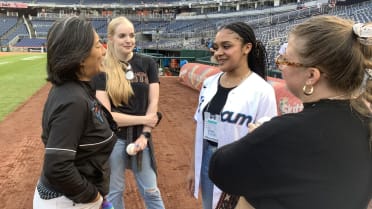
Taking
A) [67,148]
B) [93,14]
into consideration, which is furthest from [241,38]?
[93,14]

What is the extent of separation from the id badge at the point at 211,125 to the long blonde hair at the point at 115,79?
83cm

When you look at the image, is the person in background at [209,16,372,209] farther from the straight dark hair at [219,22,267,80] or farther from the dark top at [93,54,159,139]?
the dark top at [93,54,159,139]

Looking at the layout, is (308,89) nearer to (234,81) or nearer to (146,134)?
(234,81)

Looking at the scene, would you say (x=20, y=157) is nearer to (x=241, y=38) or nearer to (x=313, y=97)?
(x=241, y=38)

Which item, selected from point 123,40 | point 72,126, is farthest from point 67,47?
point 123,40

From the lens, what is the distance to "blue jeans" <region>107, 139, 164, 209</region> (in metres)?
3.17

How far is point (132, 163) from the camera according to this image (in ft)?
10.8

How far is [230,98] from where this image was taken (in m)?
2.39

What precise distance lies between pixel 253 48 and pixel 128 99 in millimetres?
1167

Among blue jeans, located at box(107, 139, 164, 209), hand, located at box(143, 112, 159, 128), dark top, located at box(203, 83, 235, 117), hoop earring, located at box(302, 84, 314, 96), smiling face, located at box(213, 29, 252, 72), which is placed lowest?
blue jeans, located at box(107, 139, 164, 209)

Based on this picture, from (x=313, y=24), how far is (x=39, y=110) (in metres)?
10.5

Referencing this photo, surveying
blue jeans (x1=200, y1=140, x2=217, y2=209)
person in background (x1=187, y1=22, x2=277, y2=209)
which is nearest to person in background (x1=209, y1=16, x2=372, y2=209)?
person in background (x1=187, y1=22, x2=277, y2=209)

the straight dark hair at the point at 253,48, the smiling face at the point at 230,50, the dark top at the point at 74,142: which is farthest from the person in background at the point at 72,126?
the straight dark hair at the point at 253,48

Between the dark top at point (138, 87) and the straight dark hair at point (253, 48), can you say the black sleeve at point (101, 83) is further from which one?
the straight dark hair at point (253, 48)
